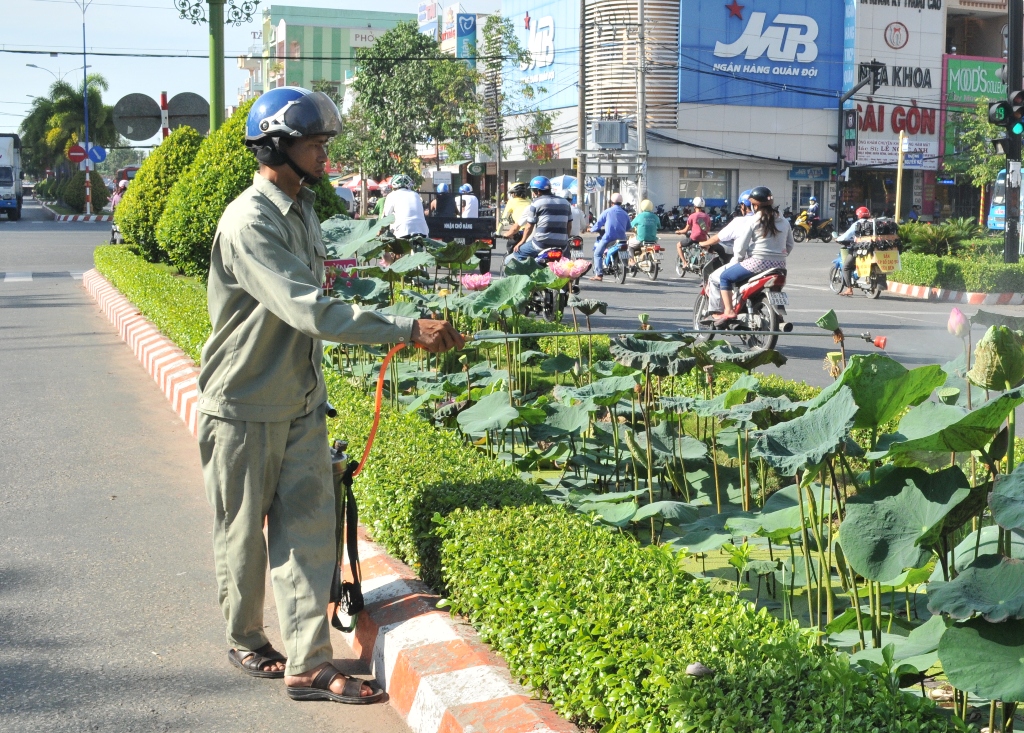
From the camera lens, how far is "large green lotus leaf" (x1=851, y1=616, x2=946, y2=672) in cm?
266

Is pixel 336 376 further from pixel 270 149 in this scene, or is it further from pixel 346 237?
pixel 270 149

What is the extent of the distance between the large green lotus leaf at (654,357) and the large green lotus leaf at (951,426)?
5.30ft

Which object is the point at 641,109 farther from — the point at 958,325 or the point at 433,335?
the point at 433,335

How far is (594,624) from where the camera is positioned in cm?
283

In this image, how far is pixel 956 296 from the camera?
1748cm

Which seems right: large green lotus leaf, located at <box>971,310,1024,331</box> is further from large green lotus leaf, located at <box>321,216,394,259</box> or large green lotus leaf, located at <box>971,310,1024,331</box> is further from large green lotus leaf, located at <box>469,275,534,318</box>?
large green lotus leaf, located at <box>321,216,394,259</box>

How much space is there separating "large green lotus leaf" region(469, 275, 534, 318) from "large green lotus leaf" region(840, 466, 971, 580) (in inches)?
144

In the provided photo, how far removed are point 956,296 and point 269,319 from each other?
1587 cm

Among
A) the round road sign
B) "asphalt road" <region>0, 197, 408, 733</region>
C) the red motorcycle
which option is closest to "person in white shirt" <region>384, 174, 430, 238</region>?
the round road sign

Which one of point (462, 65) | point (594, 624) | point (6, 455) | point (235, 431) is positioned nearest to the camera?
point (594, 624)

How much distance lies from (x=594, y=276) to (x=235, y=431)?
1732cm

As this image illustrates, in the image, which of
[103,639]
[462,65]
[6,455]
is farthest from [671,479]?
[462,65]

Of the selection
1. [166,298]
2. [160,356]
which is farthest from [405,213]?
[160,356]

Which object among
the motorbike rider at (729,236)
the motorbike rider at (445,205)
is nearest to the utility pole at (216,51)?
the motorbike rider at (729,236)
